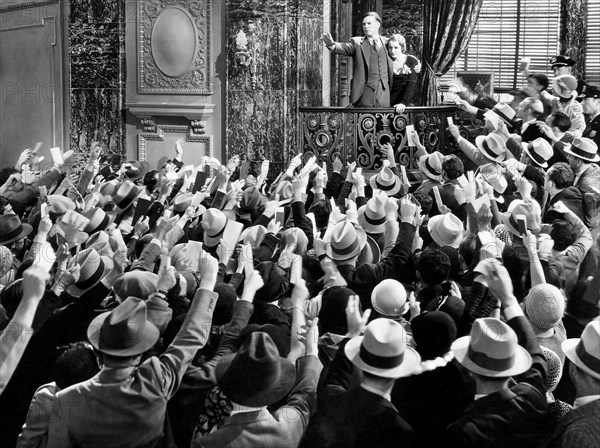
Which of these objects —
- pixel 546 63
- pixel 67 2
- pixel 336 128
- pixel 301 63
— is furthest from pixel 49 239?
pixel 546 63

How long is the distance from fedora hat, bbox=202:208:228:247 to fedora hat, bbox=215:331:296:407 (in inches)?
104

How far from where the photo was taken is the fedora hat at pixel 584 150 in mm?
7535

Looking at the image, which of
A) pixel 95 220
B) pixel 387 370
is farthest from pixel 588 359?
pixel 95 220

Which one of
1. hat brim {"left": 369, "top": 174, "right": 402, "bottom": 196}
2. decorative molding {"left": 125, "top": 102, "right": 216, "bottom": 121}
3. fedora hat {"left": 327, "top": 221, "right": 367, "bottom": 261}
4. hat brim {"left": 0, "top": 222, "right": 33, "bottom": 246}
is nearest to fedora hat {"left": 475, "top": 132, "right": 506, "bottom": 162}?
hat brim {"left": 369, "top": 174, "right": 402, "bottom": 196}

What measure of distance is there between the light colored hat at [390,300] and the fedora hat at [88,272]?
1.48 meters

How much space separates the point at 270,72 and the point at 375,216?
6.11 m

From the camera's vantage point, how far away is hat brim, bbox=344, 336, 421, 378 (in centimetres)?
333

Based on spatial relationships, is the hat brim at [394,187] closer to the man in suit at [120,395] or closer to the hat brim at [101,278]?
the hat brim at [101,278]

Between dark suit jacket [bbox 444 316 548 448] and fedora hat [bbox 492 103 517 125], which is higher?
fedora hat [bbox 492 103 517 125]

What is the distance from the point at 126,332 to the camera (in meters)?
3.47

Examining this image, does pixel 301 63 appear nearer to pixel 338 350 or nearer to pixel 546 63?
pixel 546 63

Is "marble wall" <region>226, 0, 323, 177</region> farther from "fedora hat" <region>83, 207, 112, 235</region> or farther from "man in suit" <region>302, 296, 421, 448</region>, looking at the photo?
"man in suit" <region>302, 296, 421, 448</region>

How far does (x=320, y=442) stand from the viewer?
330cm

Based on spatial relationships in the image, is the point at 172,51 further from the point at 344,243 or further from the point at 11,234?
the point at 344,243
